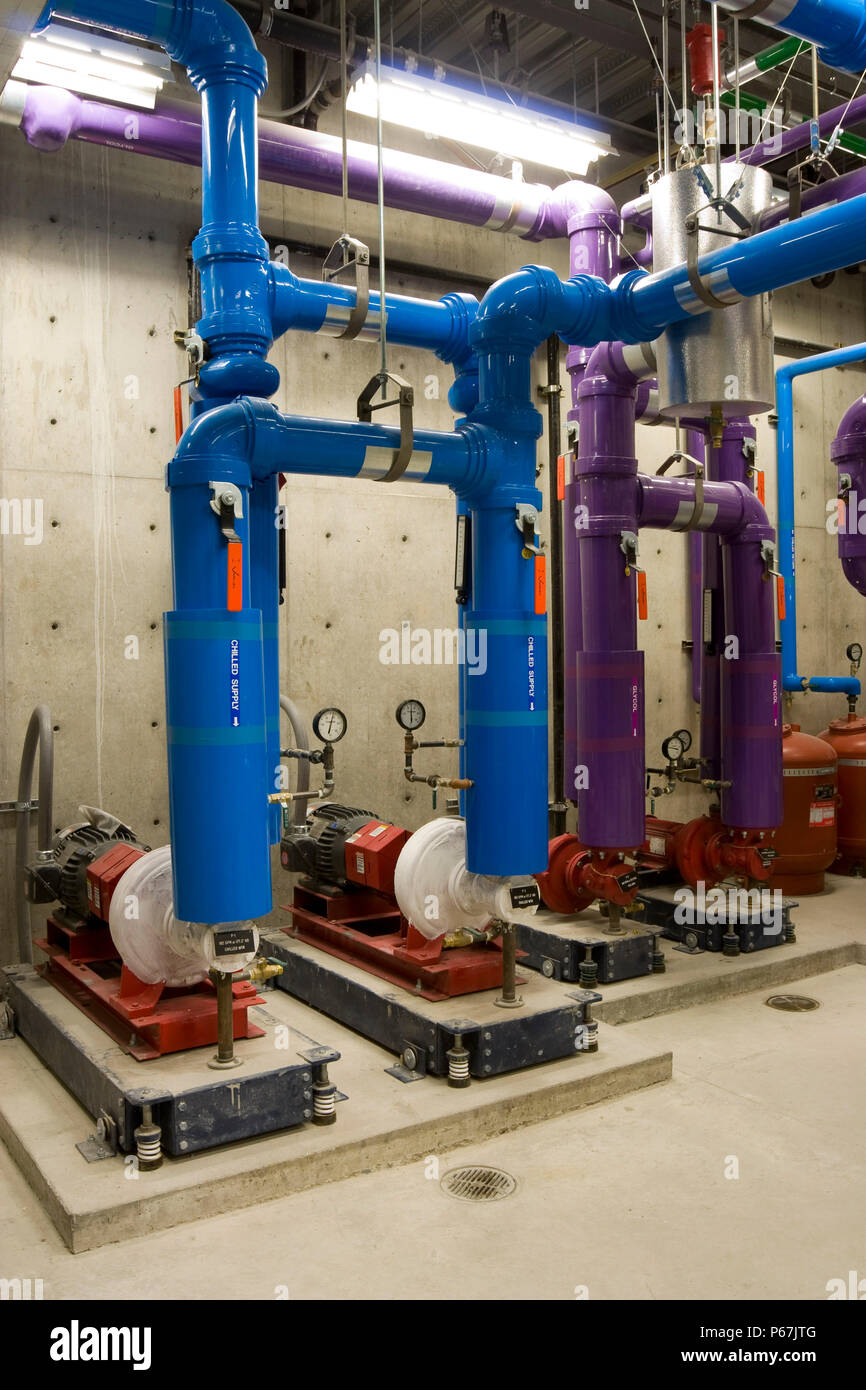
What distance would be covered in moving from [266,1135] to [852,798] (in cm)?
446

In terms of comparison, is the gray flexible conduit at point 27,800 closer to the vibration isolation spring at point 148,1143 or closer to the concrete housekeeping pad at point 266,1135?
the concrete housekeeping pad at point 266,1135

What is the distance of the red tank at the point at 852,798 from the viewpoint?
6191mm

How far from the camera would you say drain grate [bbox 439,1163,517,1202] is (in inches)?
109

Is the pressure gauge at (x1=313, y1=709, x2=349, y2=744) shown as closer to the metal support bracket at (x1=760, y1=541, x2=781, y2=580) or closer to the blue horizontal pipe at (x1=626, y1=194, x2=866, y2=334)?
the blue horizontal pipe at (x1=626, y1=194, x2=866, y2=334)

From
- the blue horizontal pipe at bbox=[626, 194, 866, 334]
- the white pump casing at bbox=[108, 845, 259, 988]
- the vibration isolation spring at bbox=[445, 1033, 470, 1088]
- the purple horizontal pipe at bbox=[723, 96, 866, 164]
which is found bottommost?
the vibration isolation spring at bbox=[445, 1033, 470, 1088]

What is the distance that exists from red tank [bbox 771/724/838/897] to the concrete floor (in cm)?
242

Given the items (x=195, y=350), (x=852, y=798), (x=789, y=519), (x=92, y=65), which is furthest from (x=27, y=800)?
(x=789, y=519)

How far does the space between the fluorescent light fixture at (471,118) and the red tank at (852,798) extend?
356cm

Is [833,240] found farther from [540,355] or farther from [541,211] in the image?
[540,355]

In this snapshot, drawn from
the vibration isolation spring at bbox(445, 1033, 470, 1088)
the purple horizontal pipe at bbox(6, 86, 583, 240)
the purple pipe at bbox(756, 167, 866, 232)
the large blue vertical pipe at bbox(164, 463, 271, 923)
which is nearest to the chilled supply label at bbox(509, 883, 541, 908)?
the vibration isolation spring at bbox(445, 1033, 470, 1088)

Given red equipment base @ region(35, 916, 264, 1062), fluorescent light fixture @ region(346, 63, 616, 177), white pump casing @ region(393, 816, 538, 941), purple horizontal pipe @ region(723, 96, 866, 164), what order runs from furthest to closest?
purple horizontal pipe @ region(723, 96, 866, 164)
fluorescent light fixture @ region(346, 63, 616, 177)
white pump casing @ region(393, 816, 538, 941)
red equipment base @ region(35, 916, 264, 1062)

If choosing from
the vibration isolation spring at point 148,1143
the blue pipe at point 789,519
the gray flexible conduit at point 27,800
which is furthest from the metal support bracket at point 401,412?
the blue pipe at point 789,519
